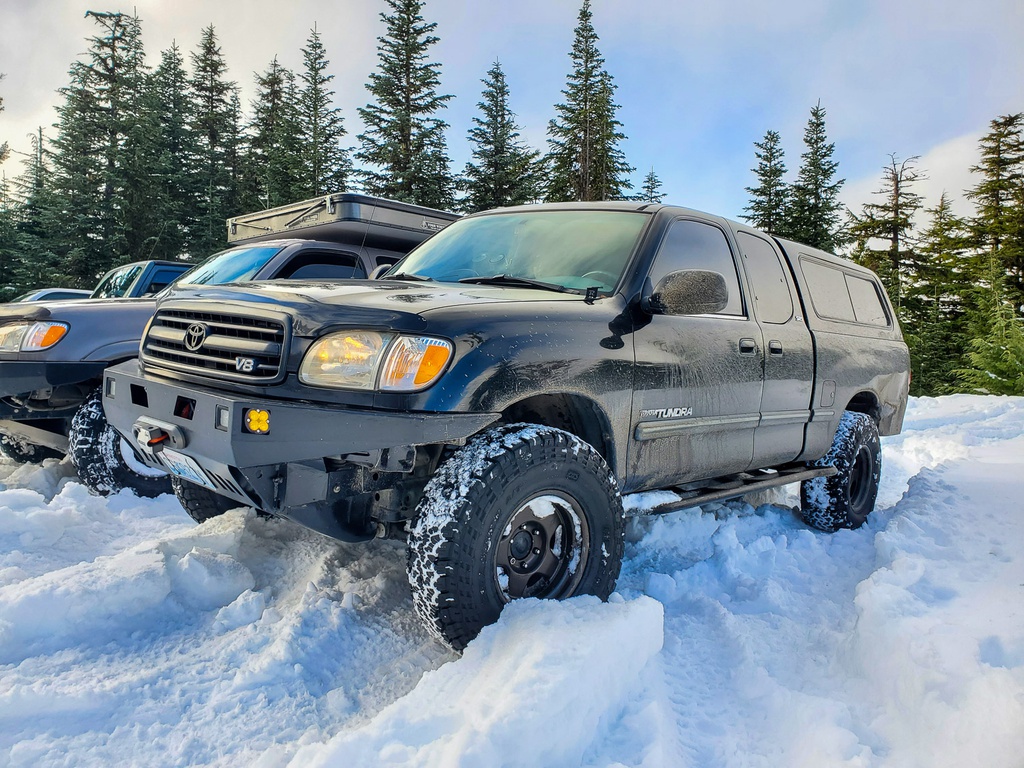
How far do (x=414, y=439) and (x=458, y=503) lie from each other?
0.87 ft

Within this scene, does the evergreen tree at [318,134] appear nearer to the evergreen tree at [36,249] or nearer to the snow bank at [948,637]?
the evergreen tree at [36,249]

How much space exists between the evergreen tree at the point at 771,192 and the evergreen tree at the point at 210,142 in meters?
28.0

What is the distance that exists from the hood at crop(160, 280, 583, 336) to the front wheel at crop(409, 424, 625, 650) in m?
0.52

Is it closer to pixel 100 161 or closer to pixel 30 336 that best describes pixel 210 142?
pixel 100 161

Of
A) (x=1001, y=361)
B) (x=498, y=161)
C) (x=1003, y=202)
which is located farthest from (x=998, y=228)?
(x=498, y=161)

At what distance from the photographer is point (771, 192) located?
119 feet

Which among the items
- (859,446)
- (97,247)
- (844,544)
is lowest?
(844,544)

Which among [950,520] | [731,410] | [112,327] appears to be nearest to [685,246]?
[731,410]

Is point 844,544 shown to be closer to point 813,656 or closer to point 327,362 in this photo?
point 813,656

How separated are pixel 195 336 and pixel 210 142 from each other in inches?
1690

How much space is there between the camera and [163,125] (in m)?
34.1

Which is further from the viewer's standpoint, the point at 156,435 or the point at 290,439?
the point at 156,435

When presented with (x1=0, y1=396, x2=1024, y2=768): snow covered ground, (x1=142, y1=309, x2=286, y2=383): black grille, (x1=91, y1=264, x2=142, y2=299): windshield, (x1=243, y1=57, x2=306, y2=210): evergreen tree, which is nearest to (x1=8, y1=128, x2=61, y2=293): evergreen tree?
(x1=243, y1=57, x2=306, y2=210): evergreen tree

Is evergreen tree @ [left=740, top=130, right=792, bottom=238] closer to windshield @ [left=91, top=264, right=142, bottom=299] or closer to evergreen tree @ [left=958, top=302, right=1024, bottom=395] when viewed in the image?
evergreen tree @ [left=958, top=302, right=1024, bottom=395]
